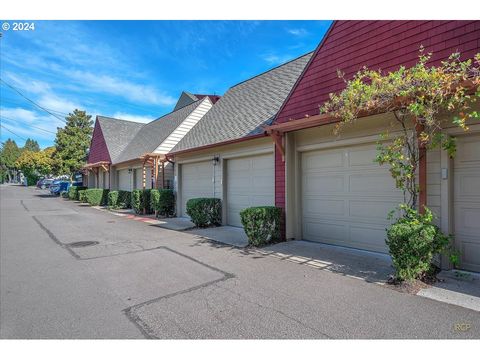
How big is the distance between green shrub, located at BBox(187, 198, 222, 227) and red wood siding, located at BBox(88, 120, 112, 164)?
1344 cm

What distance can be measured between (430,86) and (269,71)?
845 cm

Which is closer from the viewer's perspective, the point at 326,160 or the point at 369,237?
the point at 369,237

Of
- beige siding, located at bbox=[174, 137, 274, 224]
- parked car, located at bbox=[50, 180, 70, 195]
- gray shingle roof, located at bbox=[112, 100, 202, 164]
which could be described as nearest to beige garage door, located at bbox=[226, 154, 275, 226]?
beige siding, located at bbox=[174, 137, 274, 224]

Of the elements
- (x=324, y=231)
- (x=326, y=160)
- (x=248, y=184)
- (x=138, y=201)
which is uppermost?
(x=326, y=160)

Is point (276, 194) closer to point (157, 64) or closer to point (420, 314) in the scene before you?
point (420, 314)

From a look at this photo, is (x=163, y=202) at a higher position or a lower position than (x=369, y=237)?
higher

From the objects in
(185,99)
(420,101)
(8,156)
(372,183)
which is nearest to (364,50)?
(420,101)

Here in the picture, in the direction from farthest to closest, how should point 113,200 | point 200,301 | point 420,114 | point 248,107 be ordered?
point 113,200 → point 248,107 → point 420,114 → point 200,301

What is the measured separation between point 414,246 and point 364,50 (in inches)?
157

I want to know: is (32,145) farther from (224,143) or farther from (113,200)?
(224,143)

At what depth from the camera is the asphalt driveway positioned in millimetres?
2930

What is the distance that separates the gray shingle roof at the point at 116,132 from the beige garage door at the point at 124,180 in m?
1.28

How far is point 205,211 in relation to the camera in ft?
31.3

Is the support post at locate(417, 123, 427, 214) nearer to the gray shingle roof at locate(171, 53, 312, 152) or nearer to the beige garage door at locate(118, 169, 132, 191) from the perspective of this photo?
the gray shingle roof at locate(171, 53, 312, 152)
